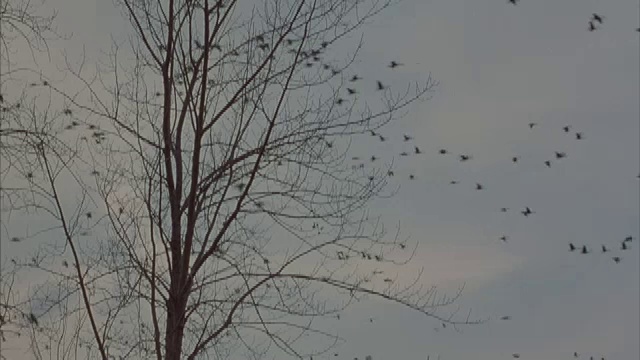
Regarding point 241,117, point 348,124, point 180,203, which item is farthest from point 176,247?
point 348,124

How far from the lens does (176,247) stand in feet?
24.5

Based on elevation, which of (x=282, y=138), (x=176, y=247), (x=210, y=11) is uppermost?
(x=210, y=11)

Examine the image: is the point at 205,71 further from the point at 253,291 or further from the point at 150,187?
the point at 253,291

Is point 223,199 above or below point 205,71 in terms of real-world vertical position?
below

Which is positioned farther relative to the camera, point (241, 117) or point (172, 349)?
point (241, 117)

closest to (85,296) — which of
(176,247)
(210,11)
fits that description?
(176,247)

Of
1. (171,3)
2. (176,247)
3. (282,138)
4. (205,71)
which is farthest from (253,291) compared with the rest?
(171,3)

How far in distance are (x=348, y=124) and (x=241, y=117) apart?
32.2 inches

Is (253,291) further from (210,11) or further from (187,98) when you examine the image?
(210,11)

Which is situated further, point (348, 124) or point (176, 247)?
point (348, 124)

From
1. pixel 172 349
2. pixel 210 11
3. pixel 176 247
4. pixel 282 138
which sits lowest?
pixel 172 349

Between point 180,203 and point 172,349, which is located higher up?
point 180,203

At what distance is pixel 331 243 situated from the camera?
25.6 ft

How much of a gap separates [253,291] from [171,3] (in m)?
2.30
